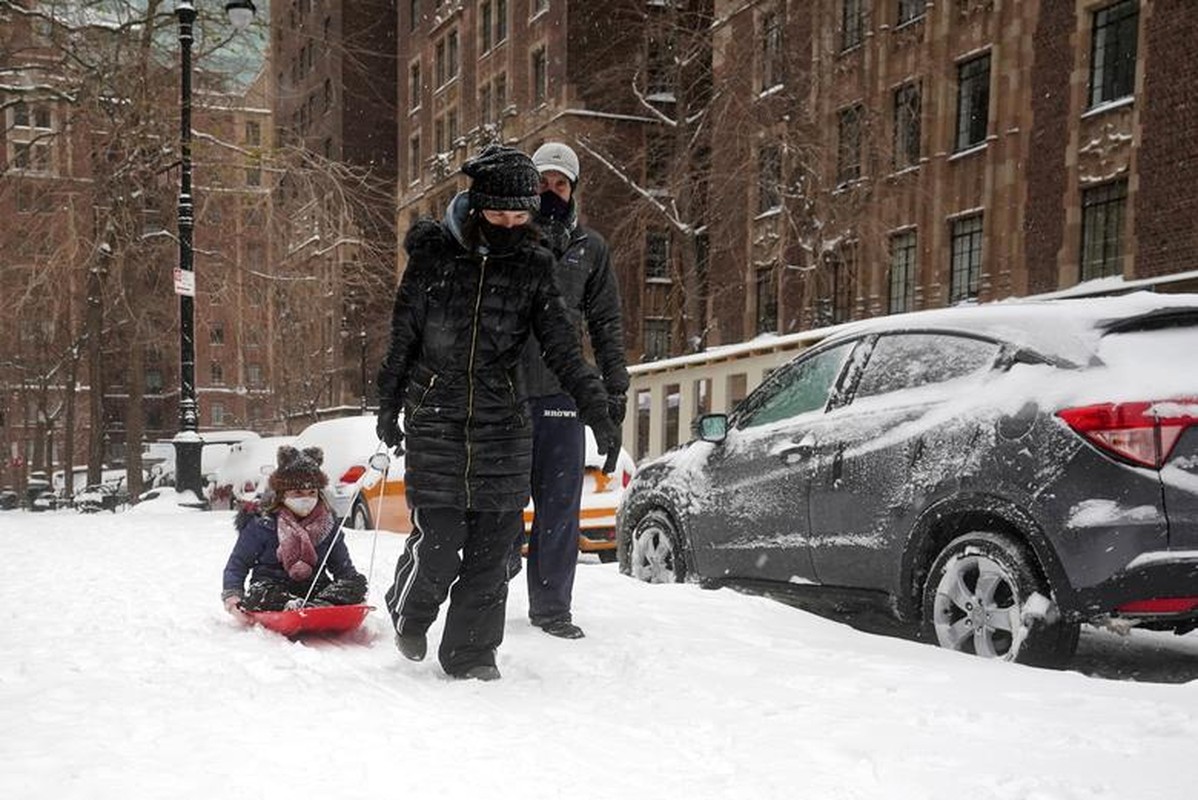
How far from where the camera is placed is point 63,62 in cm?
1588

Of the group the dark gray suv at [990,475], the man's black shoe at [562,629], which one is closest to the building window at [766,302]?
the dark gray suv at [990,475]

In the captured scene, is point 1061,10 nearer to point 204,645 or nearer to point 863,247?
point 863,247

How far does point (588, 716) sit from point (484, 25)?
1701 inches

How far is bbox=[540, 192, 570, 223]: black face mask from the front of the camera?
489 centimetres

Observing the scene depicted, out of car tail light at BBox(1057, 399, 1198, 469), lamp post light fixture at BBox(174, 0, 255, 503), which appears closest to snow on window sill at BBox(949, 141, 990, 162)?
→ lamp post light fixture at BBox(174, 0, 255, 503)

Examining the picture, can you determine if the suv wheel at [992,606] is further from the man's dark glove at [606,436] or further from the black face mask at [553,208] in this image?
the black face mask at [553,208]

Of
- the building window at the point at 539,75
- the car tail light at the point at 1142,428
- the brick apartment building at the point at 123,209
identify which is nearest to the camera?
the car tail light at the point at 1142,428

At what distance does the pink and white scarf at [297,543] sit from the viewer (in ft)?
16.7

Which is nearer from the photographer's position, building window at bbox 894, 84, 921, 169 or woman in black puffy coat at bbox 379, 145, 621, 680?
woman in black puffy coat at bbox 379, 145, 621, 680

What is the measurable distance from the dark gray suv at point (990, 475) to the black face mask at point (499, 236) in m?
2.17

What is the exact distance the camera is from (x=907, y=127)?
83.2ft

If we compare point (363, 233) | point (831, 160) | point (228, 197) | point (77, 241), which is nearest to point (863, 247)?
point (831, 160)

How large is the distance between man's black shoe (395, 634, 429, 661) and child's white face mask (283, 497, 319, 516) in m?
1.21

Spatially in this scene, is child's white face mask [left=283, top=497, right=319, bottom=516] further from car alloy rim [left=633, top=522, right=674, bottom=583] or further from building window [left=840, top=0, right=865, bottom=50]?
building window [left=840, top=0, right=865, bottom=50]
